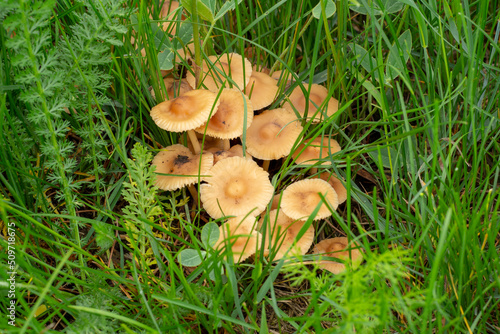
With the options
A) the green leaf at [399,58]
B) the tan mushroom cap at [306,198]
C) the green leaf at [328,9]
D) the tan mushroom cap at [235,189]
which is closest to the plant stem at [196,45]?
the tan mushroom cap at [235,189]

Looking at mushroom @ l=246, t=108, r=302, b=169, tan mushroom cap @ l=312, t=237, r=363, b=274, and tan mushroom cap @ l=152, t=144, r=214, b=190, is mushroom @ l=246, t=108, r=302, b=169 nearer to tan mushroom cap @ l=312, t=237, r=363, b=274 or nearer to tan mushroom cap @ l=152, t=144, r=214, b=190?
tan mushroom cap @ l=152, t=144, r=214, b=190

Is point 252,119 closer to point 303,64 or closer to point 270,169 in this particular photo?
point 270,169

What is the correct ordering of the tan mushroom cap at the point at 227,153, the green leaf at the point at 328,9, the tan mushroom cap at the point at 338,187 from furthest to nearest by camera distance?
the tan mushroom cap at the point at 227,153 → the tan mushroom cap at the point at 338,187 → the green leaf at the point at 328,9

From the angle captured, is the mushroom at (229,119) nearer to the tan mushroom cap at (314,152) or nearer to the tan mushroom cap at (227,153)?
the tan mushroom cap at (227,153)

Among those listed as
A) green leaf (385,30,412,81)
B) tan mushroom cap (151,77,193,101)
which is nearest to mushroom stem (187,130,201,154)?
tan mushroom cap (151,77,193,101)

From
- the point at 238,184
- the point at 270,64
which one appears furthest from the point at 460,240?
the point at 270,64

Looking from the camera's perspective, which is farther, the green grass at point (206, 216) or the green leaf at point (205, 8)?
the green leaf at point (205, 8)
